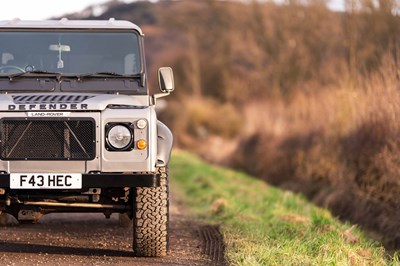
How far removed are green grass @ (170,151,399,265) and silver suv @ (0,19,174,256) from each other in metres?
1.11

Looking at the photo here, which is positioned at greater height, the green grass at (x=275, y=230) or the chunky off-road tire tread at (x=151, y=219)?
the chunky off-road tire tread at (x=151, y=219)

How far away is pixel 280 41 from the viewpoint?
36.5 meters

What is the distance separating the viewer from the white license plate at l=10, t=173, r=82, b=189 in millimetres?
9102

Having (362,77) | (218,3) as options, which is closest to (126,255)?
(362,77)

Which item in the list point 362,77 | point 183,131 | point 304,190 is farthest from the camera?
point 183,131

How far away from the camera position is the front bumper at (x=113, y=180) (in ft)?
29.9

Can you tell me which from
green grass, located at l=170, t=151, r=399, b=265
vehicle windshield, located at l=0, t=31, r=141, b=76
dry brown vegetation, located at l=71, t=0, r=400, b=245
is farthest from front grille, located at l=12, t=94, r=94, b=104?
dry brown vegetation, located at l=71, t=0, r=400, b=245

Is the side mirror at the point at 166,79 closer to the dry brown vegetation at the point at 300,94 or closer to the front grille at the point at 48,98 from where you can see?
the front grille at the point at 48,98

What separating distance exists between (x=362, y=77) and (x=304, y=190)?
2.77m

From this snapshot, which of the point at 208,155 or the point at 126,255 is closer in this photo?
the point at 126,255

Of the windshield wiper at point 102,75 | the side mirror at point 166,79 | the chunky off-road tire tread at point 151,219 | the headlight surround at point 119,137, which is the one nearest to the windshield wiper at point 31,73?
the windshield wiper at point 102,75

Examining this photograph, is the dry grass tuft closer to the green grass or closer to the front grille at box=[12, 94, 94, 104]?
the green grass

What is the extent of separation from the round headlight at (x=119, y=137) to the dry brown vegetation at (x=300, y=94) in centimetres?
440

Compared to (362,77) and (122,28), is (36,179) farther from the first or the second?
(362,77)
